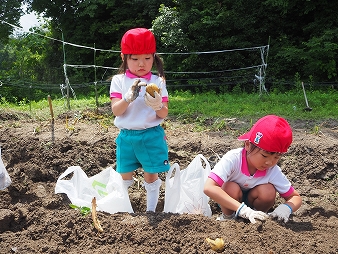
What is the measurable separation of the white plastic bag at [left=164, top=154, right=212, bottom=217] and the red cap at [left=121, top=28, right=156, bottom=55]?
0.85 m

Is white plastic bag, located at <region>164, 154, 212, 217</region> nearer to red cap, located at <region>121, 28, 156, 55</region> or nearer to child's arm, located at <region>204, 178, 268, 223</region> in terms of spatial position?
child's arm, located at <region>204, 178, 268, 223</region>

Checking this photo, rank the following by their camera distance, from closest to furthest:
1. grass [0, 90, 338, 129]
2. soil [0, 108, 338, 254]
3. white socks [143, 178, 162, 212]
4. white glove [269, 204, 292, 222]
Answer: soil [0, 108, 338, 254] < white glove [269, 204, 292, 222] < white socks [143, 178, 162, 212] < grass [0, 90, 338, 129]

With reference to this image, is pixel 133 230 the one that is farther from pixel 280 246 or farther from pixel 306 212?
pixel 306 212

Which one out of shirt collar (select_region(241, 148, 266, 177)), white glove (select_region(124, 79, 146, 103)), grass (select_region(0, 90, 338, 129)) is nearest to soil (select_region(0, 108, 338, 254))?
shirt collar (select_region(241, 148, 266, 177))

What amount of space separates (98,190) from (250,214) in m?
1.36

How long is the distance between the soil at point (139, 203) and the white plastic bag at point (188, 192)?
254 mm

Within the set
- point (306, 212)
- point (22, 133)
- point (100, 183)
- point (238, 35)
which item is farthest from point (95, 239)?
point (238, 35)

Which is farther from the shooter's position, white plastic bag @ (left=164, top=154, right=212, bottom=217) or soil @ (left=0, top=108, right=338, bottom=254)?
white plastic bag @ (left=164, top=154, right=212, bottom=217)

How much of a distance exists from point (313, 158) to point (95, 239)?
2483mm

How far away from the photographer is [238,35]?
1276 cm

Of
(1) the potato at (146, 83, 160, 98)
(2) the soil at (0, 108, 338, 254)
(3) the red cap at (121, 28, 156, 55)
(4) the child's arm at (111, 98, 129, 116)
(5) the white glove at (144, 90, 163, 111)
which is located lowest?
(2) the soil at (0, 108, 338, 254)

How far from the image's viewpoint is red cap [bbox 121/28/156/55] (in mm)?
2752

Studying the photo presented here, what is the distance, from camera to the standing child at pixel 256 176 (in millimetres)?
2529

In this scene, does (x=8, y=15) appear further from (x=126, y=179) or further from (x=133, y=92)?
(x=133, y=92)
